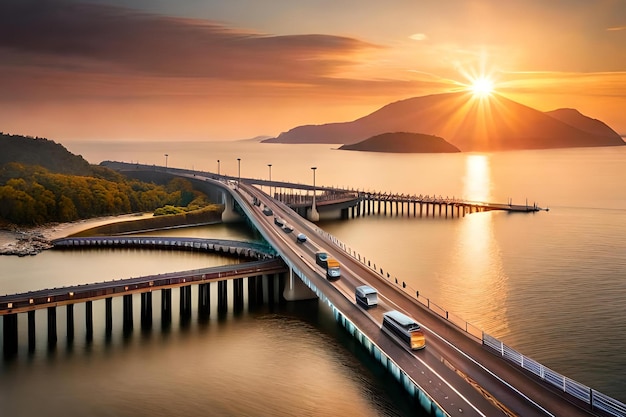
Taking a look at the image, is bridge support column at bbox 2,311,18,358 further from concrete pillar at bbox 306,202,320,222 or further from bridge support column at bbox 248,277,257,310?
concrete pillar at bbox 306,202,320,222

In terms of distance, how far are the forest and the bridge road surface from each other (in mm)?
60034

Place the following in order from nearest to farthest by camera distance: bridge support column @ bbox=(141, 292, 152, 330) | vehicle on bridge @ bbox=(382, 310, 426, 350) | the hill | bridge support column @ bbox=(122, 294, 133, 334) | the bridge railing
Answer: the bridge railing
vehicle on bridge @ bbox=(382, 310, 426, 350)
bridge support column @ bbox=(122, 294, 133, 334)
bridge support column @ bbox=(141, 292, 152, 330)
the hill

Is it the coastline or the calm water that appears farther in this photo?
the coastline

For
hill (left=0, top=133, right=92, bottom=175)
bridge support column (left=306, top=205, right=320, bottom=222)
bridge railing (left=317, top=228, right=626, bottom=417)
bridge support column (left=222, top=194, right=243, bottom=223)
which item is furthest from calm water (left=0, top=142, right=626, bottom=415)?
hill (left=0, top=133, right=92, bottom=175)

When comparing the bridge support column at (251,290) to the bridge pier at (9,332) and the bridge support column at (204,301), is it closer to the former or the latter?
the bridge support column at (204,301)

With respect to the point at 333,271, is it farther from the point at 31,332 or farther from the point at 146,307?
the point at 31,332

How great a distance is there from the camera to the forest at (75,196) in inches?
3300

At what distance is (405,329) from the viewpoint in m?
27.1

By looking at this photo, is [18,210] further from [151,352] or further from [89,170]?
[151,352]

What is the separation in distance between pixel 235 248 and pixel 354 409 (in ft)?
114

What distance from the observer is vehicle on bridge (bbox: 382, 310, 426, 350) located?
26359 mm

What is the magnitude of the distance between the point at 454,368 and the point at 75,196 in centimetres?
8103

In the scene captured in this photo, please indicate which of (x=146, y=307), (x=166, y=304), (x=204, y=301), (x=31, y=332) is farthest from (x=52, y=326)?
(x=204, y=301)

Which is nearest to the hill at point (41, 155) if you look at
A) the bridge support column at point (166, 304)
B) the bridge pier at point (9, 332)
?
the bridge support column at point (166, 304)
